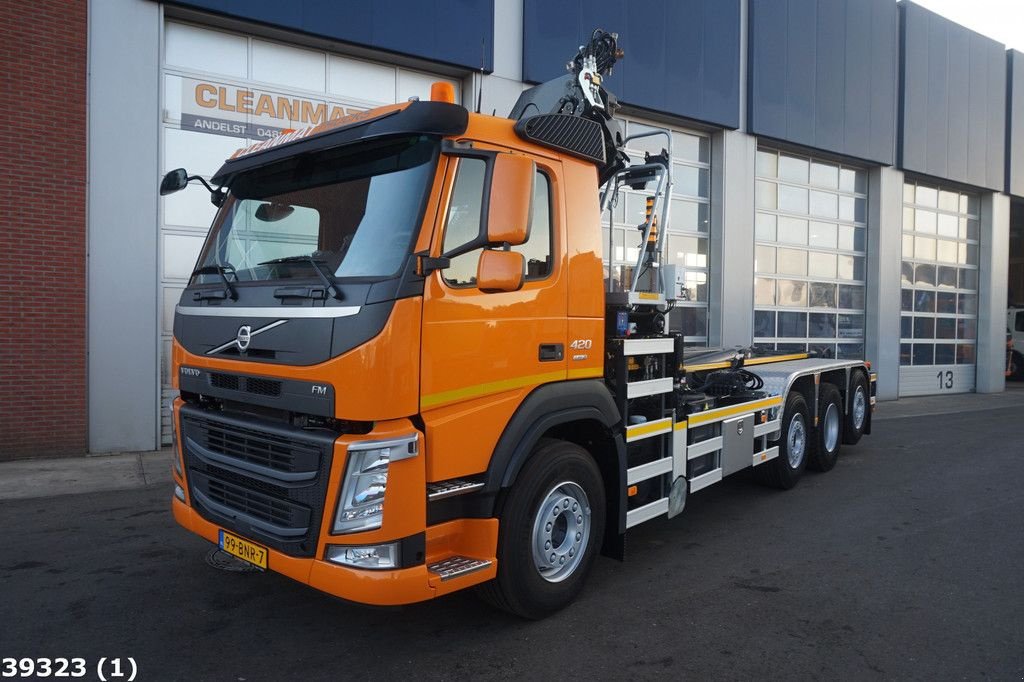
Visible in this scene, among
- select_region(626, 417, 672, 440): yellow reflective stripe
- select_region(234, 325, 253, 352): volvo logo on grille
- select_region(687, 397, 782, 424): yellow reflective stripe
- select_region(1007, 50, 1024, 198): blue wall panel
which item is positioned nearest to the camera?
select_region(234, 325, 253, 352): volvo logo on grille

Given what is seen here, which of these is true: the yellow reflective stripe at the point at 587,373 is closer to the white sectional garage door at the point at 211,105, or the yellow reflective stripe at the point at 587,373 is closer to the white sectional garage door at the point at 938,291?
the white sectional garage door at the point at 211,105

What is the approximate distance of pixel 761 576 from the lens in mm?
4824

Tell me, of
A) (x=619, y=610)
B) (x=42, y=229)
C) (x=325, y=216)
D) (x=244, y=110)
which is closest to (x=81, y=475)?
(x=42, y=229)

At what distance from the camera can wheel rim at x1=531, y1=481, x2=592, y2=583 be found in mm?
4000

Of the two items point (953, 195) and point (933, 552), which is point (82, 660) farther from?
point (953, 195)

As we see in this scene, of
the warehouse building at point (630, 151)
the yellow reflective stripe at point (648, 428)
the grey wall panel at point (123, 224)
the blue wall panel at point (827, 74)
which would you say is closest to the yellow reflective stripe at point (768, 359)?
the warehouse building at point (630, 151)

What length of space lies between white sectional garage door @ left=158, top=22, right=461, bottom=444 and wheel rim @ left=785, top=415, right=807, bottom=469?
6764 millimetres

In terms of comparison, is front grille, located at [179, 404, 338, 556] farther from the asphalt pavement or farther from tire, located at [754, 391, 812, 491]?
tire, located at [754, 391, 812, 491]

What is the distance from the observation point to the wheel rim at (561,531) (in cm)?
400

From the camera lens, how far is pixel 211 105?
938cm

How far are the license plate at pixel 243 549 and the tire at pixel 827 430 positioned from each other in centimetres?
640

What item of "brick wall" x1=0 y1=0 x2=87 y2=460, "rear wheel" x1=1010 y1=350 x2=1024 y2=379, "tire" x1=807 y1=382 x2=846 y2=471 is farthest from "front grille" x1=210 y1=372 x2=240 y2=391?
"rear wheel" x1=1010 y1=350 x2=1024 y2=379

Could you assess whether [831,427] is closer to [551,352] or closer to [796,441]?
[796,441]

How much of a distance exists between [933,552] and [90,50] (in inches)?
398
